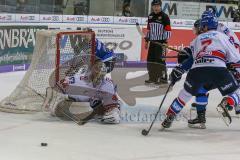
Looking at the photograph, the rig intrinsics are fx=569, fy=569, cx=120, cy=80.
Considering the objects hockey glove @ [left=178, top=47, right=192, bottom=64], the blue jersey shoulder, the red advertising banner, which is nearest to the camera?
hockey glove @ [left=178, top=47, right=192, bottom=64]

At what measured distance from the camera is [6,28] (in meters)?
8.52

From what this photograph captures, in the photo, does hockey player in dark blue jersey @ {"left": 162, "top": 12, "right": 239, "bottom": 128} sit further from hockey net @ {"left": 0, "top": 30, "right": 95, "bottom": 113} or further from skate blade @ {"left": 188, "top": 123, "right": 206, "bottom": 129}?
hockey net @ {"left": 0, "top": 30, "right": 95, "bottom": 113}

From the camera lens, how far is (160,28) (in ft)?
26.3

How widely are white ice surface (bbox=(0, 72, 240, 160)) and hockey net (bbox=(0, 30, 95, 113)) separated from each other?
0.60 ft

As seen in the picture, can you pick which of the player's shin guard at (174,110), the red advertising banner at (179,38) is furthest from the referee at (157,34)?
the player's shin guard at (174,110)

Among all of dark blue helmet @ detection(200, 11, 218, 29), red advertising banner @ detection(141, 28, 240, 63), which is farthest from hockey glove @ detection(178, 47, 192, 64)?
red advertising banner @ detection(141, 28, 240, 63)

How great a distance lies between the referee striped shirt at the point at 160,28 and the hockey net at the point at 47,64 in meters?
2.45

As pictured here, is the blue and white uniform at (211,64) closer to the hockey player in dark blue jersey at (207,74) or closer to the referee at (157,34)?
the hockey player in dark blue jersey at (207,74)

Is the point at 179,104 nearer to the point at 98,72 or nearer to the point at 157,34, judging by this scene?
the point at 98,72

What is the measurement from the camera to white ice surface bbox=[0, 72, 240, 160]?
13.4 ft

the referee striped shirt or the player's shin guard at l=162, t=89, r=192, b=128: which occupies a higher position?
the referee striped shirt

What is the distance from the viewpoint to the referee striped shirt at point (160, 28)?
801cm

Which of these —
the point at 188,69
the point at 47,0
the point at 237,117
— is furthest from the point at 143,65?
the point at 188,69

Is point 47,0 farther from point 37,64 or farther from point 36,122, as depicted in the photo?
point 36,122
